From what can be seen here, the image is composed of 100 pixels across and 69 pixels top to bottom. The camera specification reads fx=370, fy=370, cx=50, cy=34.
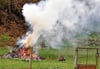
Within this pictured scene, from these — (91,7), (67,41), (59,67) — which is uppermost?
(91,7)

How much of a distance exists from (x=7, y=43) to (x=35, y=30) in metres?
10.8

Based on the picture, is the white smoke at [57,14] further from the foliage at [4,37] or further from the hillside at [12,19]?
the hillside at [12,19]

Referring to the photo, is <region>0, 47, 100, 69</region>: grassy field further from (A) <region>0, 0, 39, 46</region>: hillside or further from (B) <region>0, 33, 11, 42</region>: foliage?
(A) <region>0, 0, 39, 46</region>: hillside

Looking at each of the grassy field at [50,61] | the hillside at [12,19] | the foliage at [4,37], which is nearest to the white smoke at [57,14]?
the grassy field at [50,61]

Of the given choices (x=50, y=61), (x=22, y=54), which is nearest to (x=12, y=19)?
(x=22, y=54)

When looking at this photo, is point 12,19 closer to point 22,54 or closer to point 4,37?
point 4,37

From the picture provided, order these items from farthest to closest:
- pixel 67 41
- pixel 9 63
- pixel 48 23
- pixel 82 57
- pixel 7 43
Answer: pixel 7 43, pixel 67 41, pixel 82 57, pixel 9 63, pixel 48 23

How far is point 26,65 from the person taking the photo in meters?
20.7

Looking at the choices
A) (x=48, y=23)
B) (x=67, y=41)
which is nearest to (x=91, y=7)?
(x=48, y=23)

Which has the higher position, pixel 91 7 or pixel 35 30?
pixel 91 7

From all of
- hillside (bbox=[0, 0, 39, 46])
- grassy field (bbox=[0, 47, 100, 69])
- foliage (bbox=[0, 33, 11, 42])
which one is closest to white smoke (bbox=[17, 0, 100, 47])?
grassy field (bbox=[0, 47, 100, 69])

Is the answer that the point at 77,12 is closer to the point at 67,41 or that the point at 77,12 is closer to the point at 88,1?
the point at 88,1

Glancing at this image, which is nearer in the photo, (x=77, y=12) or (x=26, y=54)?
(x=77, y=12)

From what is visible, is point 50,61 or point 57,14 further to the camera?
point 50,61
